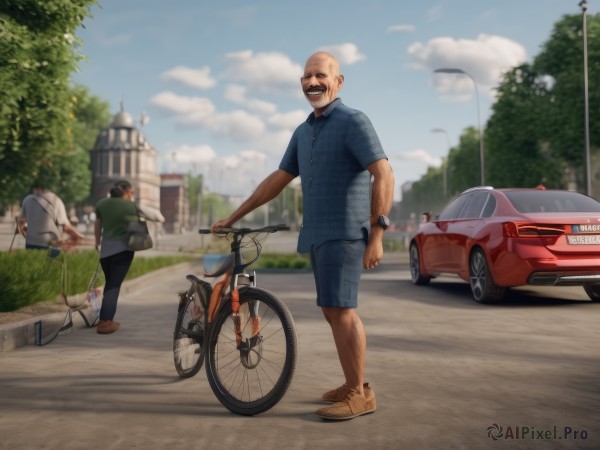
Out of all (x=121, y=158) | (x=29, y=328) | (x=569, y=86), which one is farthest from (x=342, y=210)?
(x=121, y=158)

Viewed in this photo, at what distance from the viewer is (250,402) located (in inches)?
190

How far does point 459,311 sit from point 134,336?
171 inches

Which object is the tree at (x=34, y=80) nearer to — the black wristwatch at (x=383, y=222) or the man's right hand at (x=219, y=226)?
the man's right hand at (x=219, y=226)

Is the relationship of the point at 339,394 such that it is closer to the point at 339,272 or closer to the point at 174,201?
the point at 339,272

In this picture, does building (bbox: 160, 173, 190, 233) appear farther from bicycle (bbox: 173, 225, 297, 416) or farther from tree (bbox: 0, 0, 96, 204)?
bicycle (bbox: 173, 225, 297, 416)

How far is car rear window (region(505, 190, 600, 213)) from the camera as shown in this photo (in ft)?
37.1

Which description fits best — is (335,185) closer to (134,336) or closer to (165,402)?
(165,402)

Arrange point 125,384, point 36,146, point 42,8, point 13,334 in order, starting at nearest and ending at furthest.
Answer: point 125,384
point 13,334
point 42,8
point 36,146

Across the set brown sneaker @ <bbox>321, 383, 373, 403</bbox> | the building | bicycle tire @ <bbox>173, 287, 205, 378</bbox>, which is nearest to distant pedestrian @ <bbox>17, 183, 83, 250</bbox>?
bicycle tire @ <bbox>173, 287, 205, 378</bbox>

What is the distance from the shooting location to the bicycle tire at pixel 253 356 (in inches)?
184

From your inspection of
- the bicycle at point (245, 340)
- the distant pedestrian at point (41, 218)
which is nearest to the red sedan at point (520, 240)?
the distant pedestrian at point (41, 218)

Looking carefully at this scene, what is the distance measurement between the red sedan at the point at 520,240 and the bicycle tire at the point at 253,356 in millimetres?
6344

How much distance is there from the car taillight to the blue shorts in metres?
6.36

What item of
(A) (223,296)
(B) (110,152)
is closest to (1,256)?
(A) (223,296)
